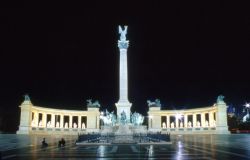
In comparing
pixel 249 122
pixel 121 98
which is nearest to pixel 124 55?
pixel 121 98

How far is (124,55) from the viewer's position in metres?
80.9

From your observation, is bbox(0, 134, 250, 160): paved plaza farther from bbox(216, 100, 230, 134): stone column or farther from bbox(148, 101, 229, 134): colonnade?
bbox(148, 101, 229, 134): colonnade

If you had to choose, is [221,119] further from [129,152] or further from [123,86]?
[129,152]

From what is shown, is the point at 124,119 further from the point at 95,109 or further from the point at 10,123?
the point at 10,123

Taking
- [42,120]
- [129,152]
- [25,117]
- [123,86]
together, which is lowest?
[129,152]

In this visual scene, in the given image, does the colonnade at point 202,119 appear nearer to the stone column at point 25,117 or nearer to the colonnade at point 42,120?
the colonnade at point 42,120

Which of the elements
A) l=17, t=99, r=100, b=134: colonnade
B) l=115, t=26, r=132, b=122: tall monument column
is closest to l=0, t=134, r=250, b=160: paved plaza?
l=115, t=26, r=132, b=122: tall monument column

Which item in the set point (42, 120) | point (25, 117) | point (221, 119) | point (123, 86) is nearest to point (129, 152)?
point (123, 86)

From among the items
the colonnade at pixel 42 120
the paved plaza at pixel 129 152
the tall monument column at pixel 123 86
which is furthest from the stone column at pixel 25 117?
the paved plaza at pixel 129 152

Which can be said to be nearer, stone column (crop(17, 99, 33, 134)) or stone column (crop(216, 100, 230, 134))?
stone column (crop(17, 99, 33, 134))

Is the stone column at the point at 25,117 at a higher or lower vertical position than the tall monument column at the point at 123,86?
lower

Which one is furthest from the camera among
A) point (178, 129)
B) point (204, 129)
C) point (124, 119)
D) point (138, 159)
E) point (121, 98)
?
point (178, 129)

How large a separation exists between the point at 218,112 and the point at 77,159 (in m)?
65.3

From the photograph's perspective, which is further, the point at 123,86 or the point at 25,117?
the point at 25,117
